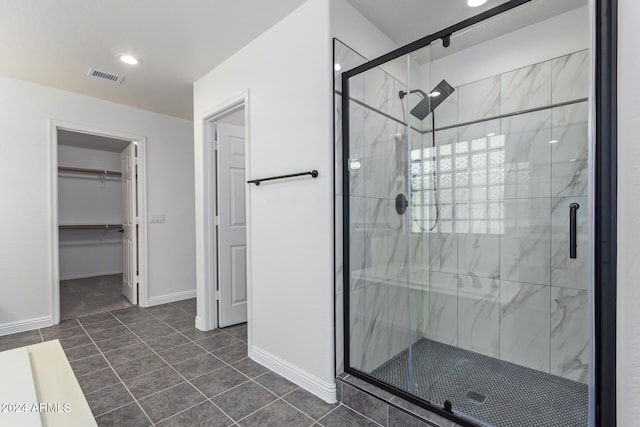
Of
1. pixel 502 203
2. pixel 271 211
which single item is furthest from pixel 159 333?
pixel 502 203

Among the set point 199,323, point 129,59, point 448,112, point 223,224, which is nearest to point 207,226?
point 223,224

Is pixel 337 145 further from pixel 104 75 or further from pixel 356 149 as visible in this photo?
pixel 104 75

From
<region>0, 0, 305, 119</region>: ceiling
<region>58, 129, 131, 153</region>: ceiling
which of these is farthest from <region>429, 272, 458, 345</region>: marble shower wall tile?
<region>58, 129, 131, 153</region>: ceiling

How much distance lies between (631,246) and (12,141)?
4.59m

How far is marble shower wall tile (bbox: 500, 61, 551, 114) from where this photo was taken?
2.07 m

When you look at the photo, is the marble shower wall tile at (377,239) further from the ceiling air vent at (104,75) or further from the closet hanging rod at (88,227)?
the closet hanging rod at (88,227)

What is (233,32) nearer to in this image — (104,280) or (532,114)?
(532,114)

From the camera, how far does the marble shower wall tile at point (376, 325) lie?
2.07 m

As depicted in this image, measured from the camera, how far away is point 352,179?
201cm

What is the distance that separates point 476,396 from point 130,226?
4268 millimetres

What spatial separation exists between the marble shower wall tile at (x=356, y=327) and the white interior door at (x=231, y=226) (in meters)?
1.64

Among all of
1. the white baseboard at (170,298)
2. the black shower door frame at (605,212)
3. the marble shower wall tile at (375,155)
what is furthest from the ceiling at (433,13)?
the white baseboard at (170,298)

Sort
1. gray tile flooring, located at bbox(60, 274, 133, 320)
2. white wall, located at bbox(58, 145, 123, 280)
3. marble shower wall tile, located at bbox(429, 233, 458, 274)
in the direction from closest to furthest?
marble shower wall tile, located at bbox(429, 233, 458, 274) < gray tile flooring, located at bbox(60, 274, 133, 320) < white wall, located at bbox(58, 145, 123, 280)

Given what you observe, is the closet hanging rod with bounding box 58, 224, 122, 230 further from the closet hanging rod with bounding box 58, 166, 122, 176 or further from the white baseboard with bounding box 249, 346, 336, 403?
the white baseboard with bounding box 249, 346, 336, 403
